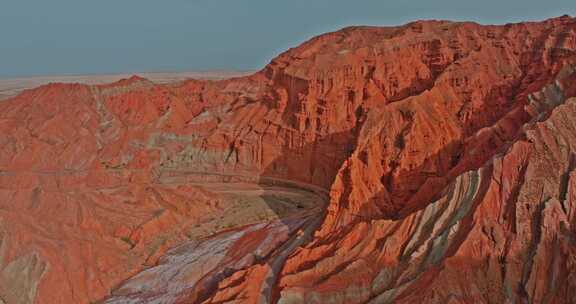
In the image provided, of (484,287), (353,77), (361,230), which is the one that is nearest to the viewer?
(484,287)

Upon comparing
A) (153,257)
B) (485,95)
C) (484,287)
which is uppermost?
(485,95)

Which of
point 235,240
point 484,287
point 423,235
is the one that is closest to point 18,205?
point 235,240

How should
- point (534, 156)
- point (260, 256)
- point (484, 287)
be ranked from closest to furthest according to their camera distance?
point (484, 287) < point (534, 156) < point (260, 256)

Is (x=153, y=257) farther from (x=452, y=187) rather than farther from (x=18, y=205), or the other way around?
(x=452, y=187)

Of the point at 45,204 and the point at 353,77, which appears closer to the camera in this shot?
the point at 45,204

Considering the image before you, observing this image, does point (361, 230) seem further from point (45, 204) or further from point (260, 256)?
point (45, 204)

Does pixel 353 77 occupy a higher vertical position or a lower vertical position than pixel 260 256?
higher
